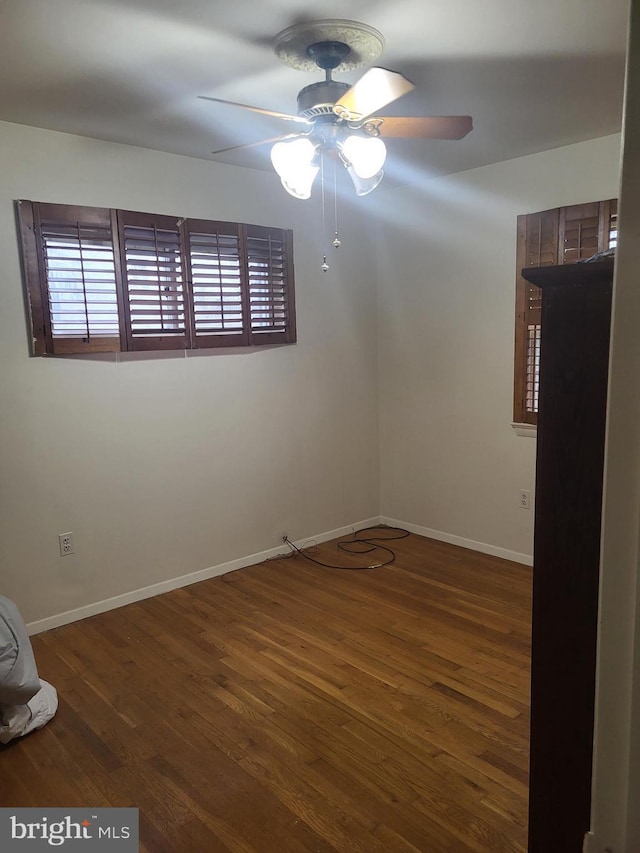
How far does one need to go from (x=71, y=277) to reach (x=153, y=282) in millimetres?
451

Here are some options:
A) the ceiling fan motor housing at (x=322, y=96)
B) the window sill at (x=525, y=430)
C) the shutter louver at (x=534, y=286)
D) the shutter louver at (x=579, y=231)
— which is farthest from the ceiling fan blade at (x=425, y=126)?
the window sill at (x=525, y=430)

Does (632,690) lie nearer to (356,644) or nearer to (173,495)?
(356,644)

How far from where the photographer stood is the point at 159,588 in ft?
12.0

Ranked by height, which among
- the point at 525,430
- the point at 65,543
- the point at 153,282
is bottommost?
the point at 65,543

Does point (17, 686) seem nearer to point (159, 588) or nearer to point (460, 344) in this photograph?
point (159, 588)

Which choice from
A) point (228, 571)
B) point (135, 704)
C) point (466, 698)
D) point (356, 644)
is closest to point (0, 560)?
point (135, 704)

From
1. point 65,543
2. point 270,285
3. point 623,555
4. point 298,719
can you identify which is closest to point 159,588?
point 65,543

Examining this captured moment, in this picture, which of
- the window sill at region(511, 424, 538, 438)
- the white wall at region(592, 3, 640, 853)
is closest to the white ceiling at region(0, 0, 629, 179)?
the window sill at region(511, 424, 538, 438)

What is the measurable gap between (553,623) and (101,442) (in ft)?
9.21

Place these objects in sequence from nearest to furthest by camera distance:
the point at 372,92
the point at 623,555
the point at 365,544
A: the point at 623,555 < the point at 372,92 < the point at 365,544

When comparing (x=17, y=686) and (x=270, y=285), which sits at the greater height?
(x=270, y=285)

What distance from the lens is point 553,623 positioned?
1106mm

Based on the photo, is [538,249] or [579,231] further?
[538,249]

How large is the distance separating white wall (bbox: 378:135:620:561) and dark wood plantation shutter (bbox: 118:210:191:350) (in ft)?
5.66
